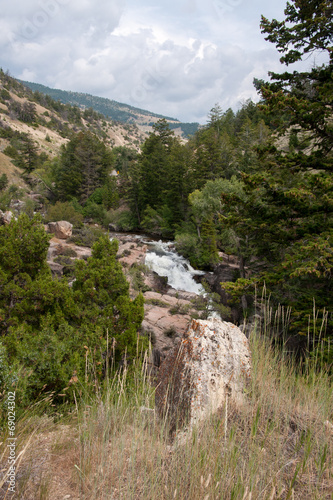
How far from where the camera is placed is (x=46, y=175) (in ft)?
154

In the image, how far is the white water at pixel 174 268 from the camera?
22.8 metres

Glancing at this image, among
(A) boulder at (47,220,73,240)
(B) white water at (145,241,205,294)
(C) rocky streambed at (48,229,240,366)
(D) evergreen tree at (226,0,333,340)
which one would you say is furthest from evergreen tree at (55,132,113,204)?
(D) evergreen tree at (226,0,333,340)

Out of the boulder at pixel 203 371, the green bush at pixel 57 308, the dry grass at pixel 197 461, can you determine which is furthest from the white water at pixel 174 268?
the dry grass at pixel 197 461

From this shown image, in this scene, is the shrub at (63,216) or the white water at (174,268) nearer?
the white water at (174,268)

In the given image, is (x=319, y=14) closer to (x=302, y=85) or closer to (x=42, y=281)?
(x=302, y=85)

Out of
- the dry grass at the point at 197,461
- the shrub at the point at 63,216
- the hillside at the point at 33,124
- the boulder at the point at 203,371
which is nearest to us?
the dry grass at the point at 197,461

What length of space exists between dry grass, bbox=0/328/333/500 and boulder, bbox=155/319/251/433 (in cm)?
25

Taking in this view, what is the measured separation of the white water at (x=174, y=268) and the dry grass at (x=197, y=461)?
62.5 feet

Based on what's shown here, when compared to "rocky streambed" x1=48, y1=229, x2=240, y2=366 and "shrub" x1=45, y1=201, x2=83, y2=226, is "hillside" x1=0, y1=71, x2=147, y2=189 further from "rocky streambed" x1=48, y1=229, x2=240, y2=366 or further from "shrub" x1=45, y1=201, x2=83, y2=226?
"rocky streambed" x1=48, y1=229, x2=240, y2=366

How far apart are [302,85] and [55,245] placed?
71.5 feet

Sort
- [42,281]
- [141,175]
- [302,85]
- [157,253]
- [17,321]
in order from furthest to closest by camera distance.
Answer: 1. [141,175]
2. [157,253]
3. [302,85]
4. [42,281]
5. [17,321]

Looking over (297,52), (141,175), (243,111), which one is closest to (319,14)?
(297,52)

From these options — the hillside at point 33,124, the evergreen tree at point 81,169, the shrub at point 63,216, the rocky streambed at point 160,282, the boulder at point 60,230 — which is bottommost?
the rocky streambed at point 160,282

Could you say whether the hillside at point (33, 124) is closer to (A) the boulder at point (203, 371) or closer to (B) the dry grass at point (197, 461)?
(A) the boulder at point (203, 371)
